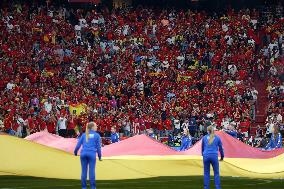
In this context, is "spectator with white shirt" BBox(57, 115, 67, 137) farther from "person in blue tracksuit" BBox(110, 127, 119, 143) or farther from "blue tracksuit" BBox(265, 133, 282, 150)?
"blue tracksuit" BBox(265, 133, 282, 150)

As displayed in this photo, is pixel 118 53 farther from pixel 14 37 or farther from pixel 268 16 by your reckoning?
pixel 268 16

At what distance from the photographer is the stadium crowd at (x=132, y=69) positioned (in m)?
39.4

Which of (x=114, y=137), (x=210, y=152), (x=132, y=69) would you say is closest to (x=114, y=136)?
(x=114, y=137)

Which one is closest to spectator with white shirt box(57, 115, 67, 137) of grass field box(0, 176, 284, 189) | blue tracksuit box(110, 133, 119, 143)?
blue tracksuit box(110, 133, 119, 143)

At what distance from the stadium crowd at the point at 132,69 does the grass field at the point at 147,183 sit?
1093 cm

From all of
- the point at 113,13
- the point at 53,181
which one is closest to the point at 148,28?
the point at 113,13

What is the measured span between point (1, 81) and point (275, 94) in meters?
14.0

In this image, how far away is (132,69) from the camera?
43.6 metres

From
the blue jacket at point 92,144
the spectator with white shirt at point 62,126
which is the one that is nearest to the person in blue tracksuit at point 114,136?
the spectator with white shirt at point 62,126

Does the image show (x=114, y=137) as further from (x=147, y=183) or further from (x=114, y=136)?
(x=147, y=183)

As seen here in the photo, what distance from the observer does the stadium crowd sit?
39.4 m

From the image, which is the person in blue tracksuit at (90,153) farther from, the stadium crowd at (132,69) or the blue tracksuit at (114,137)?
the stadium crowd at (132,69)

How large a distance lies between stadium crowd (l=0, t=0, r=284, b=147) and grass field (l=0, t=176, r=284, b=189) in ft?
35.8

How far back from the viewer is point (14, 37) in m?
42.7
